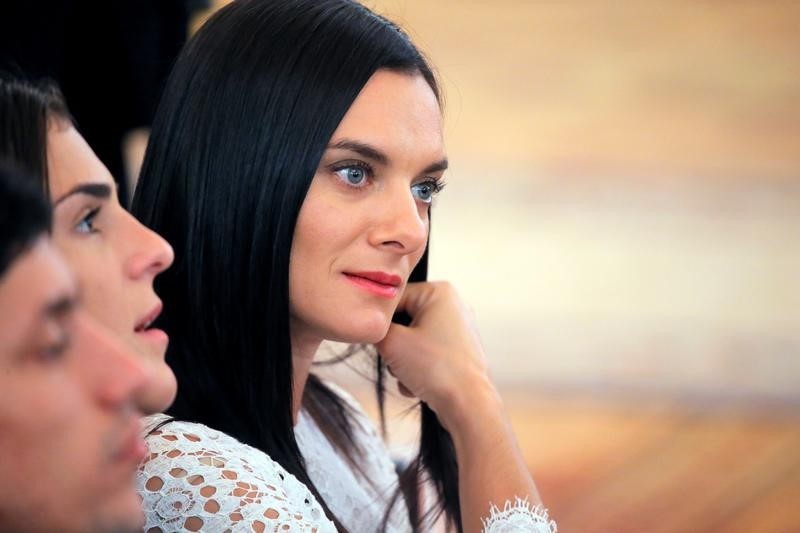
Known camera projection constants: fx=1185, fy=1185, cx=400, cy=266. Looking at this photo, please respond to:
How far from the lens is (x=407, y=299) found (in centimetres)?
187

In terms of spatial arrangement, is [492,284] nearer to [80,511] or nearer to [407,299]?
[407,299]

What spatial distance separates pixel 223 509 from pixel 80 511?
53 centimetres

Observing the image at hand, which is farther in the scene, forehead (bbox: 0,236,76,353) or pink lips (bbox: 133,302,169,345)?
pink lips (bbox: 133,302,169,345)

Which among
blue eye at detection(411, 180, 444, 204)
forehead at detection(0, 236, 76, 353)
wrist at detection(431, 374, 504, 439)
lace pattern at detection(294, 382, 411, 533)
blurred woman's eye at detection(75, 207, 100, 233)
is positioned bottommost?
lace pattern at detection(294, 382, 411, 533)

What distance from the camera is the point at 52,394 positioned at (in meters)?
0.72

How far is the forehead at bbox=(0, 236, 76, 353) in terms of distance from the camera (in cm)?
71

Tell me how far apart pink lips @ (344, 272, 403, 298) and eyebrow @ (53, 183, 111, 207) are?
1.88 feet

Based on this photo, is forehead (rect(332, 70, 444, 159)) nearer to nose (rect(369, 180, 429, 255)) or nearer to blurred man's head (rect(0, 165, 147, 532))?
nose (rect(369, 180, 429, 255))

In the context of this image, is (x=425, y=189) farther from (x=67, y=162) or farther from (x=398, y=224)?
(x=67, y=162)

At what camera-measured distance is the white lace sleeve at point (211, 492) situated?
49.8 inches

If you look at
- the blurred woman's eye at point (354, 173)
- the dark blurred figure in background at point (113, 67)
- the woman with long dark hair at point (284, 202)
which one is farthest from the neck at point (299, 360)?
the dark blurred figure in background at point (113, 67)

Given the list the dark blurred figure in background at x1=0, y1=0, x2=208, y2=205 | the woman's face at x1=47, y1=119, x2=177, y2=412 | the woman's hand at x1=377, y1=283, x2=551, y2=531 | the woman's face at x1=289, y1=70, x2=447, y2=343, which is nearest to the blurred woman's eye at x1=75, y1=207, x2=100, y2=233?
the woman's face at x1=47, y1=119, x2=177, y2=412

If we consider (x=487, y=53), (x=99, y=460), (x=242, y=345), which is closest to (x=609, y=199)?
(x=487, y=53)

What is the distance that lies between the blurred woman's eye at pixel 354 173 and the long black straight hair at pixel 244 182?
5cm
